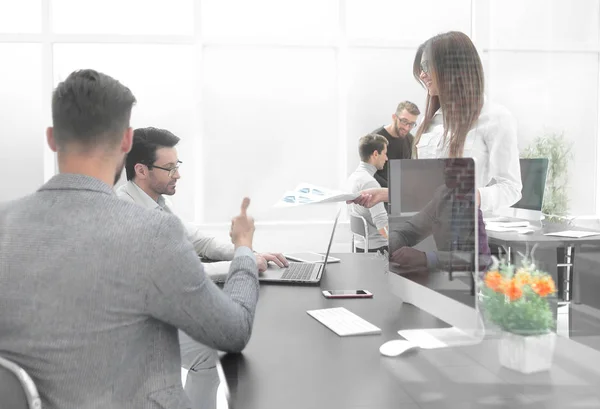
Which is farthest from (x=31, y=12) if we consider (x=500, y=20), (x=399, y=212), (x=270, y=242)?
(x=399, y=212)

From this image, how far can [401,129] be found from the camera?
5289 millimetres

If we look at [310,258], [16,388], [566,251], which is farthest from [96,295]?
[566,251]

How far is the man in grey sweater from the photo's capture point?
1.06 meters

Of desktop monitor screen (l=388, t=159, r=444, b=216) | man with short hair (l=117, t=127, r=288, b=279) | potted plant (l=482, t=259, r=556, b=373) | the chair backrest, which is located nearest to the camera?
the chair backrest

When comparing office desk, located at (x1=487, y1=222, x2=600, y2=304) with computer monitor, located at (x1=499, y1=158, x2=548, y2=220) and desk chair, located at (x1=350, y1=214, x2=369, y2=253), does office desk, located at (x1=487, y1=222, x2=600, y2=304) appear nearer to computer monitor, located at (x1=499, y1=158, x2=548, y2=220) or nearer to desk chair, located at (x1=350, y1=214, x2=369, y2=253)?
computer monitor, located at (x1=499, y1=158, x2=548, y2=220)

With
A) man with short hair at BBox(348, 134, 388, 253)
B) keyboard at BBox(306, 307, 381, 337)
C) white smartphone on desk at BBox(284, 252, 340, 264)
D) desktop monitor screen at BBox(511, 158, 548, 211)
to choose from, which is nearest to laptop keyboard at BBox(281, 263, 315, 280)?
white smartphone on desk at BBox(284, 252, 340, 264)

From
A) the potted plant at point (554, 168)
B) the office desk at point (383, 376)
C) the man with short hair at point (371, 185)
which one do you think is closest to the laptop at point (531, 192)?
the potted plant at point (554, 168)

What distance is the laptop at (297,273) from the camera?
2.15 m

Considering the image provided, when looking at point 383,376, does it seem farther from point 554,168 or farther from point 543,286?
point 554,168

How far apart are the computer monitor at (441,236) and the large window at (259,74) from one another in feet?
13.6

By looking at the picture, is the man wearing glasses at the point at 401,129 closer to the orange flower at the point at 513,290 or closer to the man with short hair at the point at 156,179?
the man with short hair at the point at 156,179

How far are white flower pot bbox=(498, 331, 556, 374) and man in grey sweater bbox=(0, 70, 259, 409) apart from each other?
0.51 m

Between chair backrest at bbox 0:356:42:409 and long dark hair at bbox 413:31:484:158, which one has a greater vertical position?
long dark hair at bbox 413:31:484:158

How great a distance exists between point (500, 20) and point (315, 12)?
1744mm
